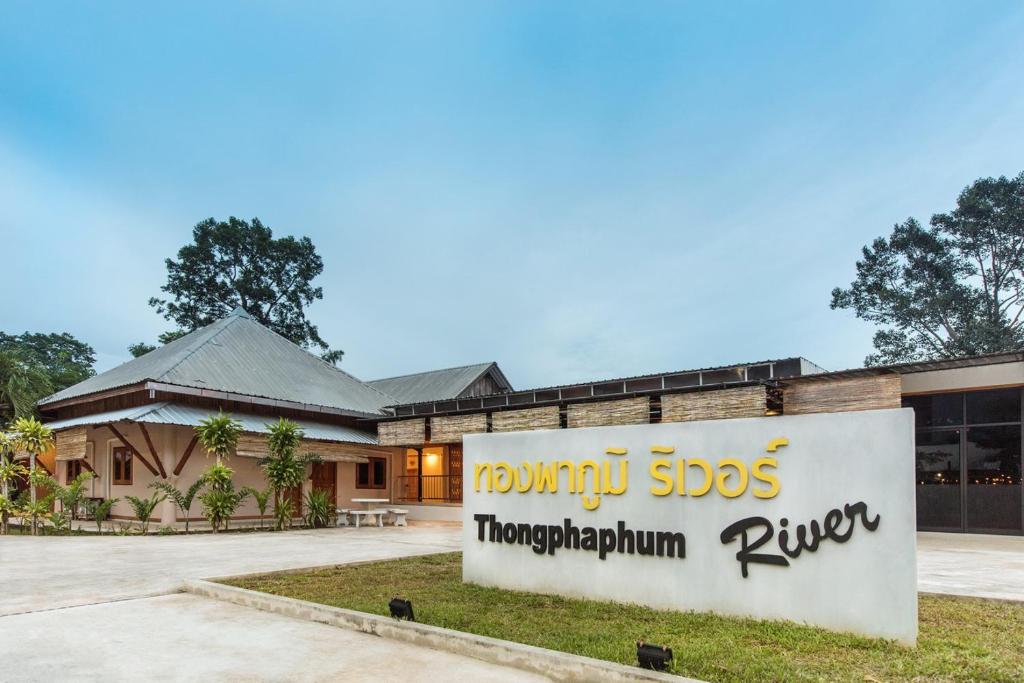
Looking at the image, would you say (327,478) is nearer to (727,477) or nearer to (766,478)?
(727,477)

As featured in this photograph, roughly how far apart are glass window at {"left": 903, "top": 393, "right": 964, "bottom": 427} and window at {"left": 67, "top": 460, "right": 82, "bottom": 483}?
81.2 feet

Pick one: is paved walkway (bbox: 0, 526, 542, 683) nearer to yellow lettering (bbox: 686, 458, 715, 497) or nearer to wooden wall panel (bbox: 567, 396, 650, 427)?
yellow lettering (bbox: 686, 458, 715, 497)

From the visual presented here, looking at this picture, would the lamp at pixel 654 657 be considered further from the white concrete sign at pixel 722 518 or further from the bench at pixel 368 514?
the bench at pixel 368 514

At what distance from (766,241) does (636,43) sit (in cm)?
1028

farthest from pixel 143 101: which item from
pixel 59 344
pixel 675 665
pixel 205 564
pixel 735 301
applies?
pixel 59 344

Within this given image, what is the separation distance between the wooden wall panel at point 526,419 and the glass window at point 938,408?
8.78 metres

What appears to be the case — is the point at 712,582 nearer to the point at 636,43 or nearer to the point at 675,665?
→ the point at 675,665

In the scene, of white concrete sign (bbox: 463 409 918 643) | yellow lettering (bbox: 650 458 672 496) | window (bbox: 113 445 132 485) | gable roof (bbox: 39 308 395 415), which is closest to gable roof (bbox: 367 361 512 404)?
gable roof (bbox: 39 308 395 415)

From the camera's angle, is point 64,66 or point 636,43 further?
point 64,66

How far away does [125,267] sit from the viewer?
44094mm

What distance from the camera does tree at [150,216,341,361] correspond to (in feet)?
133

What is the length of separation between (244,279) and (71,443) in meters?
22.3

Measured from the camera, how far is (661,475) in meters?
7.13

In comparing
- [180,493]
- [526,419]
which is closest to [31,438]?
[180,493]
